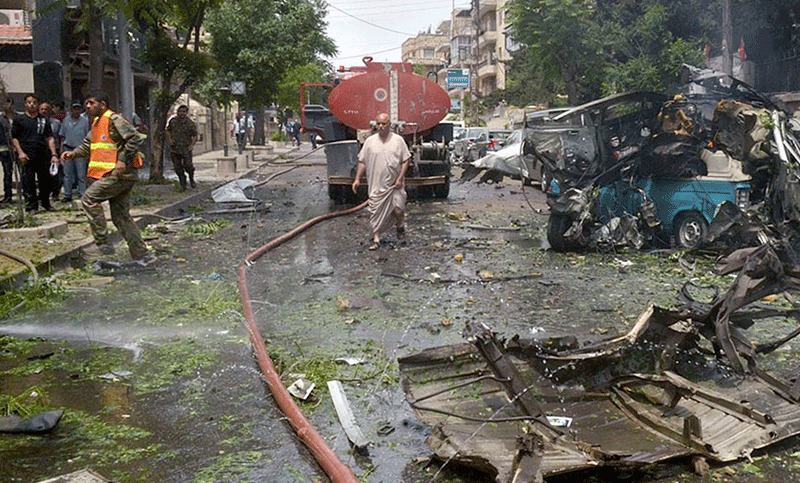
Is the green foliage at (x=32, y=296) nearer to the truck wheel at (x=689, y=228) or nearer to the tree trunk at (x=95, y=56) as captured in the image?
the truck wheel at (x=689, y=228)

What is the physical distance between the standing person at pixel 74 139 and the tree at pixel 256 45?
21.3 meters

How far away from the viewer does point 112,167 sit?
9.67m

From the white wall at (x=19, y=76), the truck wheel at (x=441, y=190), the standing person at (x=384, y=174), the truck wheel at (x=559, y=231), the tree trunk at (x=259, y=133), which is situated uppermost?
the white wall at (x=19, y=76)

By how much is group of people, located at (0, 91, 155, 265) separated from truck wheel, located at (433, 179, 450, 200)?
710 cm

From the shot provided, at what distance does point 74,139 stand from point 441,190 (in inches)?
295

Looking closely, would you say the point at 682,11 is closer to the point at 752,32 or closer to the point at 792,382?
the point at 752,32

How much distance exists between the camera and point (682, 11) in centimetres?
2423

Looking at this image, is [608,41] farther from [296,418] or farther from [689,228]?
[296,418]

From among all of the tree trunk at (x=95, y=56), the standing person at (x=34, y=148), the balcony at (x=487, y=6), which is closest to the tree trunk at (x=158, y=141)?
the tree trunk at (x=95, y=56)

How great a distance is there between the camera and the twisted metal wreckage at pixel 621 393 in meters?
3.96

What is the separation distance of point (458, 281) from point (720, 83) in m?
4.15

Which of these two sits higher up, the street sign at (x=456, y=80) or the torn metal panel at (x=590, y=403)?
the street sign at (x=456, y=80)

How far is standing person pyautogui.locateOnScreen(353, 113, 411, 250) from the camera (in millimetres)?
11281

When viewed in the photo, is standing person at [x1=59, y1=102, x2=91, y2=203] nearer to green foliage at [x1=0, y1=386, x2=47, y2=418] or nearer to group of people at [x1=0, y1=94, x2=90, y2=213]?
group of people at [x1=0, y1=94, x2=90, y2=213]
